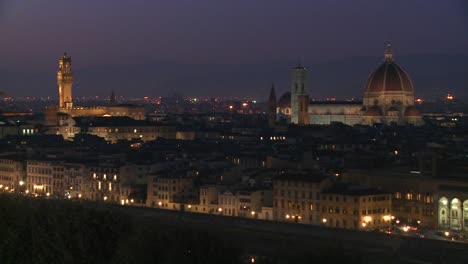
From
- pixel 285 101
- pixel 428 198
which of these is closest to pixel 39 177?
pixel 428 198

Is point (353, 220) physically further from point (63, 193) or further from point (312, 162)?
point (63, 193)

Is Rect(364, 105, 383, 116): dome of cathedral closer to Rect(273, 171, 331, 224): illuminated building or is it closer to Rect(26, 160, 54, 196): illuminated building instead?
Rect(26, 160, 54, 196): illuminated building

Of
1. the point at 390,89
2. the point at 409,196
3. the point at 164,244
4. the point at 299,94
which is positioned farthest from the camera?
the point at 299,94

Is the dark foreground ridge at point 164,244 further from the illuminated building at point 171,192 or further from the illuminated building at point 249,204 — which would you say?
the illuminated building at point 171,192

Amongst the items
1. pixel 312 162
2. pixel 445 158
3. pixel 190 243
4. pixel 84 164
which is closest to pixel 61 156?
pixel 84 164

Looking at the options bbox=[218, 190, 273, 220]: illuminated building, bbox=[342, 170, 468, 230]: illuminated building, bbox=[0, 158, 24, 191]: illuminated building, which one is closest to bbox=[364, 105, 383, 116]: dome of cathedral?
bbox=[0, 158, 24, 191]: illuminated building

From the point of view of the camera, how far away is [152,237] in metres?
21.7

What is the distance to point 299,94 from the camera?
75.4m

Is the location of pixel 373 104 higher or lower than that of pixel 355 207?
higher

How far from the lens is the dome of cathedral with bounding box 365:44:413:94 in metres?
72.3

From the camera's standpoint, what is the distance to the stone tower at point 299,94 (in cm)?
7500

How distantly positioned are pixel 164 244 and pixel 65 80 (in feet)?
176

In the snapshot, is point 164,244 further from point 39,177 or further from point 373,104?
point 373,104

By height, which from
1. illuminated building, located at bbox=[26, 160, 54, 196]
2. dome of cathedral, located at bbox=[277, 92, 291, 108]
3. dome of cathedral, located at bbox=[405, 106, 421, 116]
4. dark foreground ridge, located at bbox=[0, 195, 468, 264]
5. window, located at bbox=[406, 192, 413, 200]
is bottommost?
dark foreground ridge, located at bbox=[0, 195, 468, 264]
